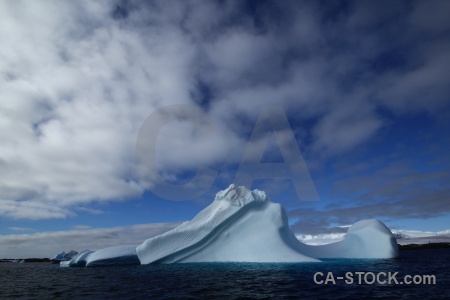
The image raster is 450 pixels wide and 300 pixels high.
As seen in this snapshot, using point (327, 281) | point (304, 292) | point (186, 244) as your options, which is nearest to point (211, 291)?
point (304, 292)

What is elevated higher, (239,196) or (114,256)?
(239,196)

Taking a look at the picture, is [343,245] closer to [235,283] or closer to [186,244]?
[186,244]

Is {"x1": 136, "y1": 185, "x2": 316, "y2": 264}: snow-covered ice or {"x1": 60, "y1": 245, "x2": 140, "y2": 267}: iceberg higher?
{"x1": 136, "y1": 185, "x2": 316, "y2": 264}: snow-covered ice

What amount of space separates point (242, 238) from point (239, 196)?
11.0ft

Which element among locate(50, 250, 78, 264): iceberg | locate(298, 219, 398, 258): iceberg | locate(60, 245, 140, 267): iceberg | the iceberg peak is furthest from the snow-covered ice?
locate(50, 250, 78, 264): iceberg

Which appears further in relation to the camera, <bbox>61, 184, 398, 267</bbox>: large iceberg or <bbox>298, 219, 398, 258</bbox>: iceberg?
<bbox>298, 219, 398, 258</bbox>: iceberg

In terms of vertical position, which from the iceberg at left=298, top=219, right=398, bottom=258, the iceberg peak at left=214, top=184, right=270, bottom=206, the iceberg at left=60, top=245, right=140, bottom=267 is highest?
the iceberg peak at left=214, top=184, right=270, bottom=206

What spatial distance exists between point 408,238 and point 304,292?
126 meters

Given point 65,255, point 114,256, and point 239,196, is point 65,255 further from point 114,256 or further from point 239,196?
point 239,196

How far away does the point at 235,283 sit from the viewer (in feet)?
38.5

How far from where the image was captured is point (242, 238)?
24.6m

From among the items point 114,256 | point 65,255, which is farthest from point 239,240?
point 65,255

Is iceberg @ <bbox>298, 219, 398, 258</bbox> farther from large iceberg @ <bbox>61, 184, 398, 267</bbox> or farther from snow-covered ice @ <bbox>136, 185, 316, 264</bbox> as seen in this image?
snow-covered ice @ <bbox>136, 185, 316, 264</bbox>

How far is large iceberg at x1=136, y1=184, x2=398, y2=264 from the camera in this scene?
2352 centimetres
